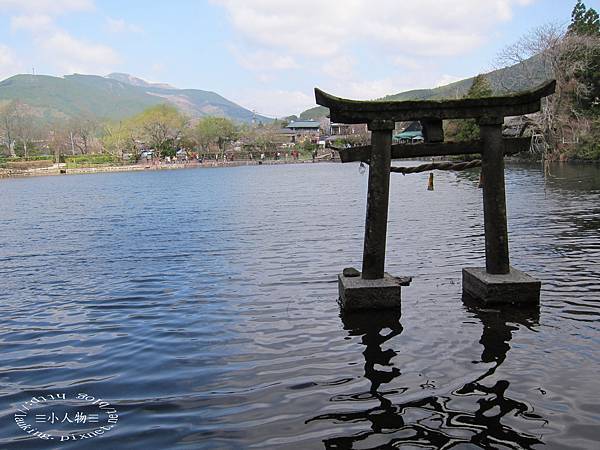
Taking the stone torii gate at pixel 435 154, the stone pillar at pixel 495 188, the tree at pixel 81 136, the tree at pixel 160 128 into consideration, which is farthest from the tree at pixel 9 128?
the stone pillar at pixel 495 188

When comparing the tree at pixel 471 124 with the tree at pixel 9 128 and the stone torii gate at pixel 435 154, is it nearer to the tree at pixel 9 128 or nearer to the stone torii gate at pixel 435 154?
the stone torii gate at pixel 435 154

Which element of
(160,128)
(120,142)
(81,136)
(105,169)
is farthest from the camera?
(81,136)

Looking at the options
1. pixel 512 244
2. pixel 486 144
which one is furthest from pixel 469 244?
pixel 486 144

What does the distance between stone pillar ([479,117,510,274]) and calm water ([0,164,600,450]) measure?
1098mm

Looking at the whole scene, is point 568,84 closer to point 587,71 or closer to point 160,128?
point 587,71

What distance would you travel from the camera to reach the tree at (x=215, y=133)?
126 metres

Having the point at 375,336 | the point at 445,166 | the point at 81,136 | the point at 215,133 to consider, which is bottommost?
the point at 375,336

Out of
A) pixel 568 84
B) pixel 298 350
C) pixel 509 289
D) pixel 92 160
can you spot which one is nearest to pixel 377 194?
pixel 509 289

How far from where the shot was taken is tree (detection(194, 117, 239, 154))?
125812 millimetres

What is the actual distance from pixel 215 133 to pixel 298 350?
124m

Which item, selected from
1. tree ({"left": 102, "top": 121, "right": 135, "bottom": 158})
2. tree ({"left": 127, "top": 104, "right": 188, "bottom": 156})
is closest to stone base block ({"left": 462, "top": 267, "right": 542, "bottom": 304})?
tree ({"left": 127, "top": 104, "right": 188, "bottom": 156})

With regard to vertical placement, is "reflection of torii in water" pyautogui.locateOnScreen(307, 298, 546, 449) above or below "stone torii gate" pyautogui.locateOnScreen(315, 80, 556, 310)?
below

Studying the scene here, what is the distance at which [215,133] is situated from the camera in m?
126

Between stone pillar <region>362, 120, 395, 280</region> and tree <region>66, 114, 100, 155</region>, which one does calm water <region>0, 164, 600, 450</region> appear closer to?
stone pillar <region>362, 120, 395, 280</region>
